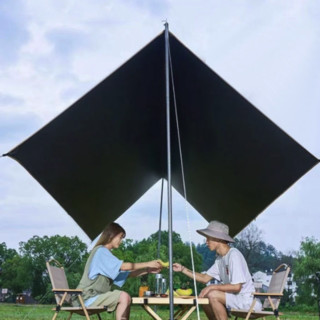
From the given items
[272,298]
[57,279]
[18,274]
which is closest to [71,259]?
[18,274]

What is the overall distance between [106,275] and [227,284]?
2.80ft

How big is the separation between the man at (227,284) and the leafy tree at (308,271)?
37.0 meters

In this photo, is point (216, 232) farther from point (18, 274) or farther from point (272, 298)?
point (18, 274)

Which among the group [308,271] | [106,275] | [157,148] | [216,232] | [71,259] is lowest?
[106,275]

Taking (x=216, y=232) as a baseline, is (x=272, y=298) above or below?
below


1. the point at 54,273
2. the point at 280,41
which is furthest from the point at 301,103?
the point at 54,273

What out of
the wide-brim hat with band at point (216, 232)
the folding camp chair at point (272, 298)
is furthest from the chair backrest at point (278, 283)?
the wide-brim hat with band at point (216, 232)

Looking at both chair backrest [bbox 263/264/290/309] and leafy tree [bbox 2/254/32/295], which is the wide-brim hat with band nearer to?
chair backrest [bbox 263/264/290/309]

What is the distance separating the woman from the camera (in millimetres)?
4246

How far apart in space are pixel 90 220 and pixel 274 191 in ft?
5.74

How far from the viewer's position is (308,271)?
140 ft

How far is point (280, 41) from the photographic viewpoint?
906 inches

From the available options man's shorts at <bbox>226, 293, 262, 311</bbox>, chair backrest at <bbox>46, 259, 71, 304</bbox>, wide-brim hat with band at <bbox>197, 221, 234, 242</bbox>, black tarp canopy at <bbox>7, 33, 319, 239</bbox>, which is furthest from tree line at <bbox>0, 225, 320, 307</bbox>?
man's shorts at <bbox>226, 293, 262, 311</bbox>

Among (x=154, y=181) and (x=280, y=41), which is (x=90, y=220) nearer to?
(x=154, y=181)
